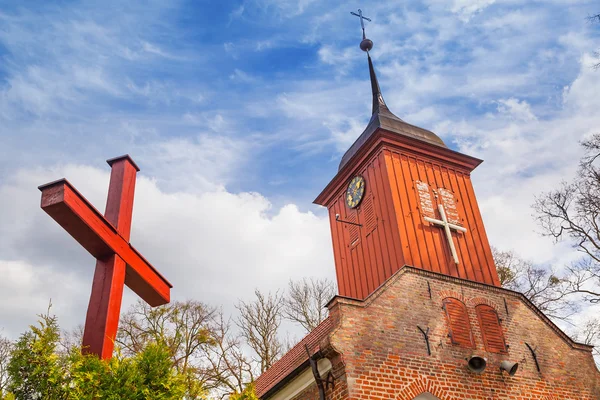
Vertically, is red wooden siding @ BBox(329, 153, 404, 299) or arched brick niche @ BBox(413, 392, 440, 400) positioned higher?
red wooden siding @ BBox(329, 153, 404, 299)

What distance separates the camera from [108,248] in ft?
15.9

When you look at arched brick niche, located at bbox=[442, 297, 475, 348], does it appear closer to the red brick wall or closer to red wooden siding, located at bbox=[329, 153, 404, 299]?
the red brick wall

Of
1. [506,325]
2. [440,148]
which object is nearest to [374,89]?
[440,148]

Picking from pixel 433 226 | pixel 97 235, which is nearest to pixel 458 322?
pixel 433 226

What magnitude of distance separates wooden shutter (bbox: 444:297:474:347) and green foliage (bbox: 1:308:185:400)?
6.88 metres

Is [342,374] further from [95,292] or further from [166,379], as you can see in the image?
[95,292]

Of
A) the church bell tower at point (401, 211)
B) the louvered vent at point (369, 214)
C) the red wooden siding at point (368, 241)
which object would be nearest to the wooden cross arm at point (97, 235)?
the church bell tower at point (401, 211)

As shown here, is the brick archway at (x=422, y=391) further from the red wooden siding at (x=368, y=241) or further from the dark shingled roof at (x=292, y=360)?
the red wooden siding at (x=368, y=241)

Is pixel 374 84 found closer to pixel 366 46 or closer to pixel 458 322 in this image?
pixel 366 46

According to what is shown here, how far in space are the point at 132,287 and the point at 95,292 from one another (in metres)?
0.63

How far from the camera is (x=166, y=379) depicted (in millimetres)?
5020

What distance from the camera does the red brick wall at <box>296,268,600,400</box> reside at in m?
8.77

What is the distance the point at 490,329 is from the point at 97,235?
881 centimetres

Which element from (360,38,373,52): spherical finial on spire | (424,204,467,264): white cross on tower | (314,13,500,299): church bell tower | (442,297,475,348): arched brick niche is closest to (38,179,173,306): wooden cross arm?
(442,297,475,348): arched brick niche
